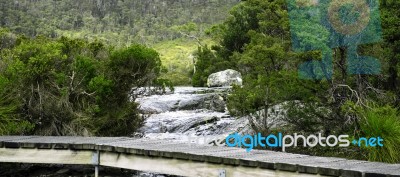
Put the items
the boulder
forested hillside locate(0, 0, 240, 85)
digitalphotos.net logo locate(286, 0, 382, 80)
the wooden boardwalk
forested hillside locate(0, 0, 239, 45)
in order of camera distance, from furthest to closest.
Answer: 1. forested hillside locate(0, 0, 239, 45)
2. forested hillside locate(0, 0, 240, 85)
3. the boulder
4. digitalphotos.net logo locate(286, 0, 382, 80)
5. the wooden boardwalk

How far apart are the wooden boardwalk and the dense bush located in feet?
6.55

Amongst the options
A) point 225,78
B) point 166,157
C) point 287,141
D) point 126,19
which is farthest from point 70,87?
point 126,19

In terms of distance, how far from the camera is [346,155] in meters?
12.0

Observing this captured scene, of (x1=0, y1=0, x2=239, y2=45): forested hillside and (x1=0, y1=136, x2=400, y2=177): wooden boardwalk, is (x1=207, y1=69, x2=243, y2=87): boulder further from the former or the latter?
(x1=0, y1=0, x2=239, y2=45): forested hillside

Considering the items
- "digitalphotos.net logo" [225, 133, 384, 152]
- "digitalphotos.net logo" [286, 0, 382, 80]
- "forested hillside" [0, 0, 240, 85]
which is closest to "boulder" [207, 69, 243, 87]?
"digitalphotos.net logo" [225, 133, 384, 152]

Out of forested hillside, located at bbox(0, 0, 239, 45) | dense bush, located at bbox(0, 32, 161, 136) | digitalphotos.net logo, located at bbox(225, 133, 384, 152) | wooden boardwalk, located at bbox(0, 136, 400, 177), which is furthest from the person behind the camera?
forested hillside, located at bbox(0, 0, 239, 45)

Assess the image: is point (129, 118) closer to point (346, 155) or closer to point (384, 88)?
point (346, 155)

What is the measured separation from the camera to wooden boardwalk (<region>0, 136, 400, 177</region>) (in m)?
7.32

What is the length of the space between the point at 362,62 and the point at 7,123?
7843 millimetres

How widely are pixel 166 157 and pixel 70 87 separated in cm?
474

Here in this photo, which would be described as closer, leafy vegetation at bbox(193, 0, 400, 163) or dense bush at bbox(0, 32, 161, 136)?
dense bush at bbox(0, 32, 161, 136)

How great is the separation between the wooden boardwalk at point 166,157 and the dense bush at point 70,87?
2.00m

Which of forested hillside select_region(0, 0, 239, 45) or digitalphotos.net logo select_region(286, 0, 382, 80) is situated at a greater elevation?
digitalphotos.net logo select_region(286, 0, 382, 80)

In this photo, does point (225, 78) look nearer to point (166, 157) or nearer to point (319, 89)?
point (319, 89)
